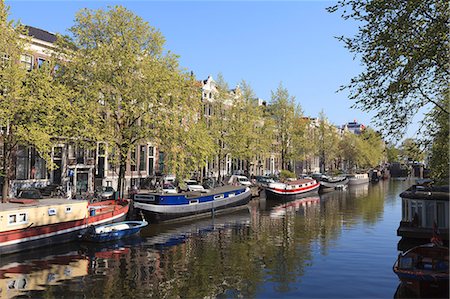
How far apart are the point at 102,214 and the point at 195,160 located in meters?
10.3

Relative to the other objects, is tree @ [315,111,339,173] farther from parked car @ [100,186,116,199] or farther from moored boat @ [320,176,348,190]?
parked car @ [100,186,116,199]

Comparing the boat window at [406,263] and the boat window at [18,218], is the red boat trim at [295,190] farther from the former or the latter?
the boat window at [406,263]

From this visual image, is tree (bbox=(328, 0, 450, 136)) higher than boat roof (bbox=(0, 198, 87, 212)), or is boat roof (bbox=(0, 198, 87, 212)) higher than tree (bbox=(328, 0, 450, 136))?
tree (bbox=(328, 0, 450, 136))

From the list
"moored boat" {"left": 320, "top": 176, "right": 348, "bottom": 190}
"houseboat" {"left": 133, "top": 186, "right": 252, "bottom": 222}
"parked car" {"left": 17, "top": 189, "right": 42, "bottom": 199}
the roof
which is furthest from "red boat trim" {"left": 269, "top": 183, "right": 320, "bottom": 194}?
the roof

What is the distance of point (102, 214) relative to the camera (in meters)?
30.5

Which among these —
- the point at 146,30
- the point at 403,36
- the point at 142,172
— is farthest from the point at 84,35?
the point at 403,36

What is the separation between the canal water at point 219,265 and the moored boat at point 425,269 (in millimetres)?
1480

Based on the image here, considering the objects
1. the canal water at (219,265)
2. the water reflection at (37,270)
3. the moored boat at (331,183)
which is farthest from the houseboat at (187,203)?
the moored boat at (331,183)

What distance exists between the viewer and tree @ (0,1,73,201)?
1094 inches

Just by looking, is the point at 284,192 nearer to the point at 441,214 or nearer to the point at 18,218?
the point at 441,214

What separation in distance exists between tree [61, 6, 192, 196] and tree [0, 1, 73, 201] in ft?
13.6

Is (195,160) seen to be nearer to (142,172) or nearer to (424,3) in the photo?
(142,172)

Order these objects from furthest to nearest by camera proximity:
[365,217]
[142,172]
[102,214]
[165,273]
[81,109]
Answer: [142,172] → [365,217] → [81,109] → [102,214] → [165,273]

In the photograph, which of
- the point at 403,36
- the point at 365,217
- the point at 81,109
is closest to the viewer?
the point at 403,36
